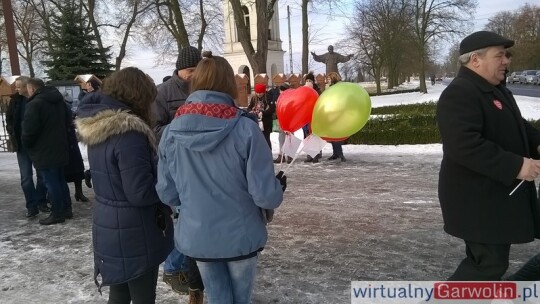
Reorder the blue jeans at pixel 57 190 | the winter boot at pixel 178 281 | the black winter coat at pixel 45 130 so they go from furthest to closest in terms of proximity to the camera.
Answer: the blue jeans at pixel 57 190 → the black winter coat at pixel 45 130 → the winter boot at pixel 178 281

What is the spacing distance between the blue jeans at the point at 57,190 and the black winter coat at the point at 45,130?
144 mm

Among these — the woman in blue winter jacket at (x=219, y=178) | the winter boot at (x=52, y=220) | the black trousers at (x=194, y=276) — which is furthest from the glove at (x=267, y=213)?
the winter boot at (x=52, y=220)

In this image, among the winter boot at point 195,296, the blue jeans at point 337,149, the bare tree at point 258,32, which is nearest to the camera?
the winter boot at point 195,296

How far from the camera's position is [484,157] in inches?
93.4

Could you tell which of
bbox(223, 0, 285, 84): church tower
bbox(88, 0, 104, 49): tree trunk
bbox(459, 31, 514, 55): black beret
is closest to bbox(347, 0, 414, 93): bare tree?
bbox(223, 0, 285, 84): church tower

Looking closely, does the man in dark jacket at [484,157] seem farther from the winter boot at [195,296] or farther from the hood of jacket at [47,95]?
the hood of jacket at [47,95]

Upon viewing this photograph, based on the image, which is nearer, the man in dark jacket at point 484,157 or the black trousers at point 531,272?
the man in dark jacket at point 484,157

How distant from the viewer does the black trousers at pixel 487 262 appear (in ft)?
8.34

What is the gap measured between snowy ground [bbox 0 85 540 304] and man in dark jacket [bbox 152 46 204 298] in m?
0.19

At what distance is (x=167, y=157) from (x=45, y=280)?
255cm

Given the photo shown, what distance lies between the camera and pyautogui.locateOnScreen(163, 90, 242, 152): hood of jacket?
7.09 feet

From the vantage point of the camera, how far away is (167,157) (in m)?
2.35

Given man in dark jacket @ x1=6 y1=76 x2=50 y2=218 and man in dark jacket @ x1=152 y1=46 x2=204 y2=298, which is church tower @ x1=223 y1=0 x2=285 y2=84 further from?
man in dark jacket @ x1=152 y1=46 x2=204 y2=298

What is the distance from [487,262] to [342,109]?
132 cm
